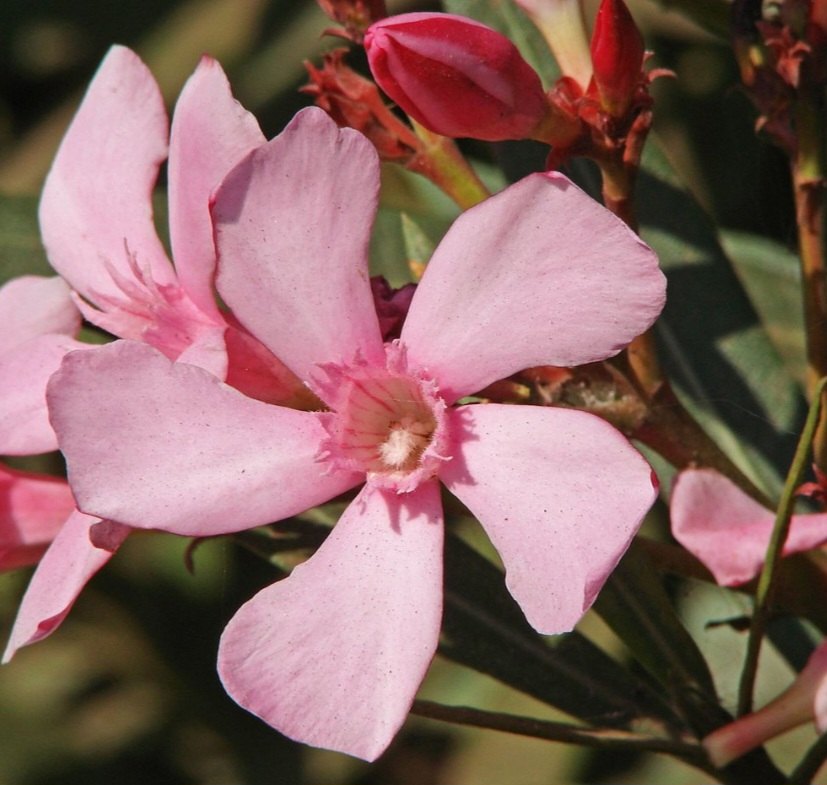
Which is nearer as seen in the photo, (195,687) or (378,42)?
(378,42)

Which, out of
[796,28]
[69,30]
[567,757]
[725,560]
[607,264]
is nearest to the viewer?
[607,264]

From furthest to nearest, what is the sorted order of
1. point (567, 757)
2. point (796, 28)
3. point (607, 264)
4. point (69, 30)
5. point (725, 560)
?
point (69, 30) → point (567, 757) → point (796, 28) → point (725, 560) → point (607, 264)

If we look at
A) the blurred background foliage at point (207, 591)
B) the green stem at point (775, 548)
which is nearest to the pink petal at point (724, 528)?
the green stem at point (775, 548)

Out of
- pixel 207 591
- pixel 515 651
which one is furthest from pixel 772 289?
→ pixel 207 591

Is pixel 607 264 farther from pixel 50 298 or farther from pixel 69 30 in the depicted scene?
pixel 69 30

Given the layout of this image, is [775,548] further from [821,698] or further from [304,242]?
[304,242]

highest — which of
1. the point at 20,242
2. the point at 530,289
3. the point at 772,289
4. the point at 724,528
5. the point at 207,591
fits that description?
the point at 530,289

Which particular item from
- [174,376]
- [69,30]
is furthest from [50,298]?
[69,30]
